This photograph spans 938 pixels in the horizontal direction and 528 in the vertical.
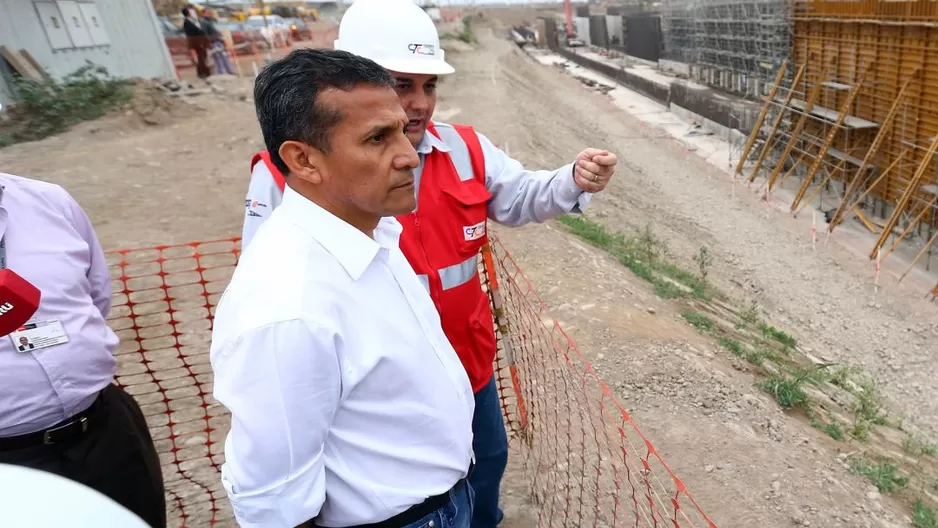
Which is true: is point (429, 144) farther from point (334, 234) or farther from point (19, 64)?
point (19, 64)

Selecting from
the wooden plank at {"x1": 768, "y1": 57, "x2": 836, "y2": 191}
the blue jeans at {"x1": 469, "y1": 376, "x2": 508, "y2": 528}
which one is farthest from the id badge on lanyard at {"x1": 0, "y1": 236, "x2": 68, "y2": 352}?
the wooden plank at {"x1": 768, "y1": 57, "x2": 836, "y2": 191}

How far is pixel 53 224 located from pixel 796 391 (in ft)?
17.8

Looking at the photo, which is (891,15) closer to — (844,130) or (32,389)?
(844,130)

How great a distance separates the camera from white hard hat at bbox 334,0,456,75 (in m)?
2.13

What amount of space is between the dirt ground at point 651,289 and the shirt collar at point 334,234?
7.13ft

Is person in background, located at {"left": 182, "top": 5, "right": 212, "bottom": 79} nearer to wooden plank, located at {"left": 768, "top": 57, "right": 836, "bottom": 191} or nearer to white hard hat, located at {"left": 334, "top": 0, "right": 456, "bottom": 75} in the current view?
white hard hat, located at {"left": 334, "top": 0, "right": 456, "bottom": 75}

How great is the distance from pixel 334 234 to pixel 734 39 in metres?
25.3

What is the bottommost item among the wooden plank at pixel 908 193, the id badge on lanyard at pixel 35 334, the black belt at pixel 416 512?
the wooden plank at pixel 908 193

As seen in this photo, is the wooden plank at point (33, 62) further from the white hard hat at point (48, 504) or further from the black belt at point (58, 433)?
the white hard hat at point (48, 504)

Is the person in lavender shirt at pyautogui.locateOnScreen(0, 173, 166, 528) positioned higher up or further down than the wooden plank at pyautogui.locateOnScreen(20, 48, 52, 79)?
further down

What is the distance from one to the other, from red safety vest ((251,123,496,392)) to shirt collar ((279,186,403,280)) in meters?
0.72

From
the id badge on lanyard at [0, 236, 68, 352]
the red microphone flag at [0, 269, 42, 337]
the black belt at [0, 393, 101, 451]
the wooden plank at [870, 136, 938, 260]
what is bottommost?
the wooden plank at [870, 136, 938, 260]

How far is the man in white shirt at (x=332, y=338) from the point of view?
1.17 meters

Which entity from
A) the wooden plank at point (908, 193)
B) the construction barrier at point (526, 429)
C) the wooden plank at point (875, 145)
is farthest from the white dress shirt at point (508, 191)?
the wooden plank at point (875, 145)
